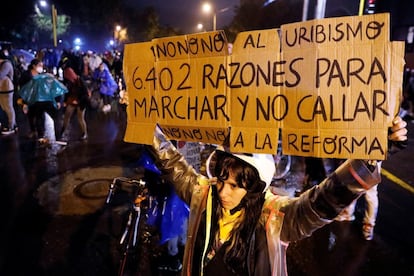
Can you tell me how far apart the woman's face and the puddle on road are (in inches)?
151

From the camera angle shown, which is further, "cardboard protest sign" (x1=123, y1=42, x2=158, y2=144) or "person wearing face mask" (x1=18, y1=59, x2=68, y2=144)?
"person wearing face mask" (x1=18, y1=59, x2=68, y2=144)

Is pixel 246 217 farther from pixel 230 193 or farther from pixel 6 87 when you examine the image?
pixel 6 87

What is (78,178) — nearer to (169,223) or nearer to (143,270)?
(143,270)

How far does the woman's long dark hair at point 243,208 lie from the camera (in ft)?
6.14

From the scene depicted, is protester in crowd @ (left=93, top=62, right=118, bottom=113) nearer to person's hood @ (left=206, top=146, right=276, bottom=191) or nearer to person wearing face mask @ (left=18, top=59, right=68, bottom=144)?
person wearing face mask @ (left=18, top=59, right=68, bottom=144)

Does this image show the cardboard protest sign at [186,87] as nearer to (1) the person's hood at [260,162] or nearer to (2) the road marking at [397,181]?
(1) the person's hood at [260,162]

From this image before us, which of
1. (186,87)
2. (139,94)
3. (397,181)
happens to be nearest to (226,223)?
(186,87)

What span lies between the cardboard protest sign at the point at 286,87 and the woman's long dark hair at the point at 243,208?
0.15 m

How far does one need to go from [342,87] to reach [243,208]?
0.83m

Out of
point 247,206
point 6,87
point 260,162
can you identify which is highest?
point 6,87

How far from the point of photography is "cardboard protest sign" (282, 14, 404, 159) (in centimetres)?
152

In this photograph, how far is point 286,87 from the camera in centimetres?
172

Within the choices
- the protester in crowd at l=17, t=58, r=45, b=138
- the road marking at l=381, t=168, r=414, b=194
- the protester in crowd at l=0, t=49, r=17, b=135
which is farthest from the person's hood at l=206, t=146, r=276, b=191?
the protester in crowd at l=0, t=49, r=17, b=135

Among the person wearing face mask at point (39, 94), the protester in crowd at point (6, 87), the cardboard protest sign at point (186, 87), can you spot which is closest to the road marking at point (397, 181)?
the cardboard protest sign at point (186, 87)
